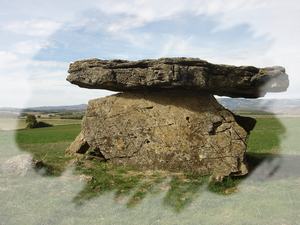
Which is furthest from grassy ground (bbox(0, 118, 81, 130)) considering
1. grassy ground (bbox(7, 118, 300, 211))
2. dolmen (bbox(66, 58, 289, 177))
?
grassy ground (bbox(7, 118, 300, 211))

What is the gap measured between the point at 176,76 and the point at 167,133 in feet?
9.25

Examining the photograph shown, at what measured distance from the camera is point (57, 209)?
615 inches

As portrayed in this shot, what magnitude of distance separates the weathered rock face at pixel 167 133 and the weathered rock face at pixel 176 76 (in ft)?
2.87

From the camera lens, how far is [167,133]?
22359mm

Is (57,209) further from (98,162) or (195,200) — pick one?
(98,162)

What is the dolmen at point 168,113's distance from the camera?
21672 millimetres

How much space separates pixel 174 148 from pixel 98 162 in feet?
13.0

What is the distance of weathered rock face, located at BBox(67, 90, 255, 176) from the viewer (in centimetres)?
2153

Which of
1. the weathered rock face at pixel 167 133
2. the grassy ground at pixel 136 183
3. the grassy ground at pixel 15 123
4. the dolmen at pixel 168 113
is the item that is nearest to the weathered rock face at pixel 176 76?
the dolmen at pixel 168 113

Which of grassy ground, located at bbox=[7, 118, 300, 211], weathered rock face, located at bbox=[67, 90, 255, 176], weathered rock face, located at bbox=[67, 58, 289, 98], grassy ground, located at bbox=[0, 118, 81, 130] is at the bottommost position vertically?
grassy ground, located at bbox=[0, 118, 81, 130]

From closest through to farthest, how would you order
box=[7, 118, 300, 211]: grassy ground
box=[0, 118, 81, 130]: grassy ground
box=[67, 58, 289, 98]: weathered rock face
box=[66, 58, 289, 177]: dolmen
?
box=[7, 118, 300, 211]: grassy ground → box=[66, 58, 289, 177]: dolmen → box=[67, 58, 289, 98]: weathered rock face → box=[0, 118, 81, 130]: grassy ground

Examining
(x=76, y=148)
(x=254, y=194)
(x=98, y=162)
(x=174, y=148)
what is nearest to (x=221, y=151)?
(x=174, y=148)

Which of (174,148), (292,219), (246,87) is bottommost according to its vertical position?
(292,219)

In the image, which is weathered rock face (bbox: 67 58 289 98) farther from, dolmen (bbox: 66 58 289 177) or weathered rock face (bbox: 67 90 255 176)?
weathered rock face (bbox: 67 90 255 176)
